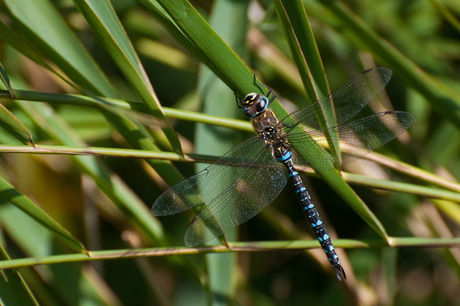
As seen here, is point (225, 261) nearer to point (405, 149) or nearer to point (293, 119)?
point (293, 119)

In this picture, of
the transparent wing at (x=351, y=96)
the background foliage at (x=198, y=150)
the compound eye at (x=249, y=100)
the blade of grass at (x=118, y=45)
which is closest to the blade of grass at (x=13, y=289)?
the background foliage at (x=198, y=150)

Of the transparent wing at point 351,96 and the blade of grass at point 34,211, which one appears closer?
the blade of grass at point 34,211

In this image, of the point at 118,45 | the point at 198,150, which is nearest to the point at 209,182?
the point at 198,150

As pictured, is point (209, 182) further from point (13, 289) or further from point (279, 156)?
point (13, 289)

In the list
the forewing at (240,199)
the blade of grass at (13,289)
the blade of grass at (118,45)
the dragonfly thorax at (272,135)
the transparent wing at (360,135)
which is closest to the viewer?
the blade of grass at (118,45)

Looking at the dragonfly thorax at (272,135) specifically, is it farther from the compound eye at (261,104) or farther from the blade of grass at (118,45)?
the blade of grass at (118,45)

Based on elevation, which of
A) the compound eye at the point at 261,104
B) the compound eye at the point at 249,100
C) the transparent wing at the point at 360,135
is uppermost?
the compound eye at the point at 249,100

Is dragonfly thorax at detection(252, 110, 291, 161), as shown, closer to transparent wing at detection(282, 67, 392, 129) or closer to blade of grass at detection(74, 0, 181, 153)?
transparent wing at detection(282, 67, 392, 129)

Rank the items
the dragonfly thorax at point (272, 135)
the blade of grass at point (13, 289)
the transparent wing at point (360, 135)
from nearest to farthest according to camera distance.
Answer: the blade of grass at point (13, 289), the transparent wing at point (360, 135), the dragonfly thorax at point (272, 135)
